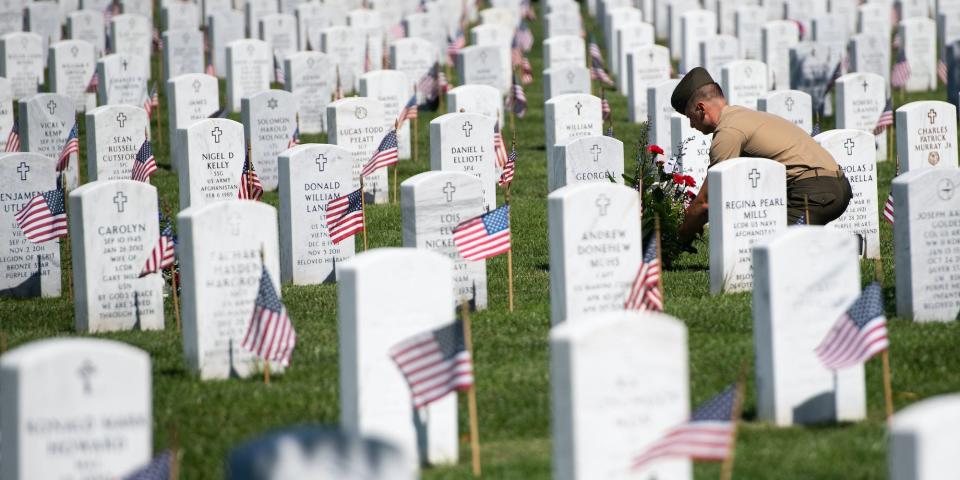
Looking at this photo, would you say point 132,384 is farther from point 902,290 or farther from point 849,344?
point 902,290

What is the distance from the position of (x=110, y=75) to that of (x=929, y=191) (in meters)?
14.5

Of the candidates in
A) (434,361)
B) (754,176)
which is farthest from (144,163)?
(434,361)

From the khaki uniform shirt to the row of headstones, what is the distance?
3.92 m

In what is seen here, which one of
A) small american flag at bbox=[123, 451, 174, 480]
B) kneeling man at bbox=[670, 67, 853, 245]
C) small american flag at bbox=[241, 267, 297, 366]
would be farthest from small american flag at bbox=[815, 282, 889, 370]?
kneeling man at bbox=[670, 67, 853, 245]

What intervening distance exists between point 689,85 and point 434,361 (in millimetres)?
5552

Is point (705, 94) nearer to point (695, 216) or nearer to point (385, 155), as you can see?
point (695, 216)

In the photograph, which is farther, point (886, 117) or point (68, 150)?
point (886, 117)

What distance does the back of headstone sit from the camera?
20.3 ft

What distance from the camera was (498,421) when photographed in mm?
9766

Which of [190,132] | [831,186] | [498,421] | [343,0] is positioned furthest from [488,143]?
[343,0]

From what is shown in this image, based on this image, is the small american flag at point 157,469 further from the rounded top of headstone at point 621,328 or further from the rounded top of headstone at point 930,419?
the rounded top of headstone at point 930,419

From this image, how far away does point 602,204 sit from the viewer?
10.9 meters

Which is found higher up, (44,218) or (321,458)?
(44,218)

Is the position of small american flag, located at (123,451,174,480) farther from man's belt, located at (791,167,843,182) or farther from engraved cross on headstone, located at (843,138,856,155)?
engraved cross on headstone, located at (843,138,856,155)
